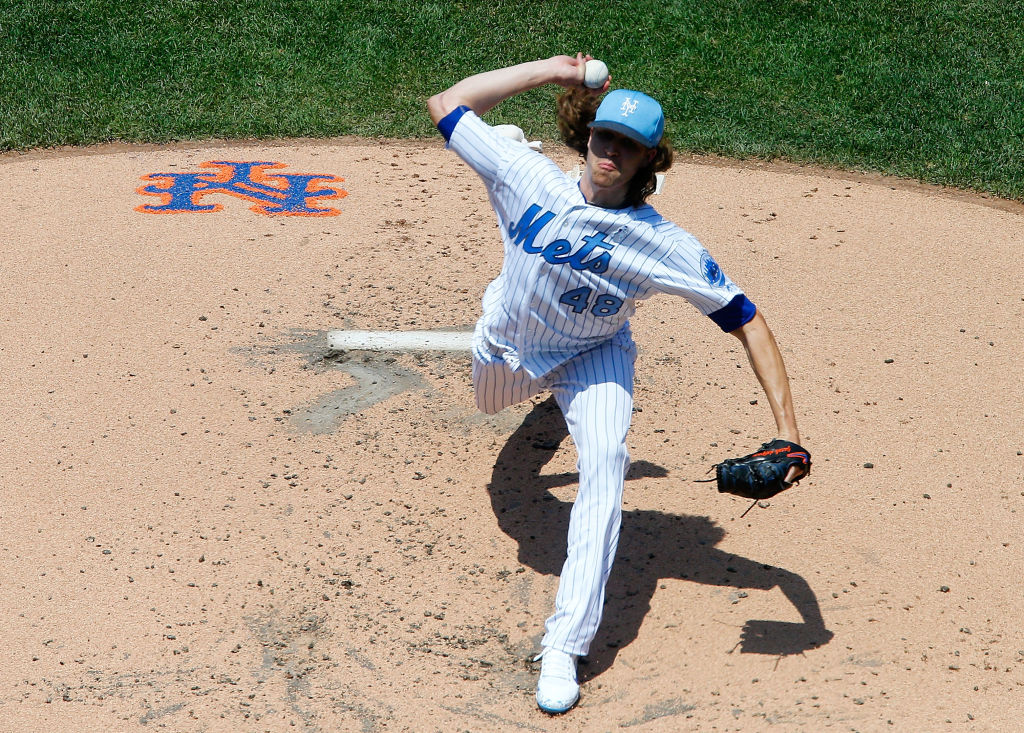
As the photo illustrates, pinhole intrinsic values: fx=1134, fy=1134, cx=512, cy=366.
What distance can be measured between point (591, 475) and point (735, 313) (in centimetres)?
64

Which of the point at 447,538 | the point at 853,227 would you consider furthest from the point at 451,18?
the point at 447,538

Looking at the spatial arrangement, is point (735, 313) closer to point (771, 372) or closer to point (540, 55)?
point (771, 372)

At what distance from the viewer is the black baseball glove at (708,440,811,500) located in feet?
10.2

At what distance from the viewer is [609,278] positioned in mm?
3406

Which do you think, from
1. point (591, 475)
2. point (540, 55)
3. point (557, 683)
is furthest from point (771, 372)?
point (540, 55)

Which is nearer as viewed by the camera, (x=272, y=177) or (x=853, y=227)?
(x=853, y=227)

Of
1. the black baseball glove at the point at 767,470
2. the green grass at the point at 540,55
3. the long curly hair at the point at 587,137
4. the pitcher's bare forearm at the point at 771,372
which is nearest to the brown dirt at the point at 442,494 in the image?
the black baseball glove at the point at 767,470

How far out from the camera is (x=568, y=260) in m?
3.39

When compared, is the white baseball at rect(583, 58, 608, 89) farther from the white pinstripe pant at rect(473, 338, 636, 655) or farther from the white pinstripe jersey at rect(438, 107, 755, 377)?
the white pinstripe pant at rect(473, 338, 636, 655)

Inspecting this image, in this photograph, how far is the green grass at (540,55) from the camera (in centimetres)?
796

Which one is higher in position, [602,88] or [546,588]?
[602,88]

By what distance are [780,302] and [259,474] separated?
2775 mm

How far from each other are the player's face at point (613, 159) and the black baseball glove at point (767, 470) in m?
0.89

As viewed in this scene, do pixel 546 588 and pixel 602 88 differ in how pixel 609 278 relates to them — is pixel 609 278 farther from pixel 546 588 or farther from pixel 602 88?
pixel 546 588
